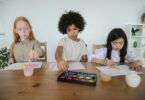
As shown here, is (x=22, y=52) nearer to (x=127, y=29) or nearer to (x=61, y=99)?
(x=61, y=99)

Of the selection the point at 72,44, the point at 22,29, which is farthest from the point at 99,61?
the point at 22,29

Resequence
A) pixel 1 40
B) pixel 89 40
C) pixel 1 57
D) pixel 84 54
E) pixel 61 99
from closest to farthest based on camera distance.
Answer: pixel 61 99
pixel 84 54
pixel 1 57
pixel 1 40
pixel 89 40

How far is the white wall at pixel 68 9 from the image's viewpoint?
9.30 ft

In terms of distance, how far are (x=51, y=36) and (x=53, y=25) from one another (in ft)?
0.78

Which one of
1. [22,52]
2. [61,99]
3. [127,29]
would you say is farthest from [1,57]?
[127,29]

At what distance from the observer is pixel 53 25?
298cm

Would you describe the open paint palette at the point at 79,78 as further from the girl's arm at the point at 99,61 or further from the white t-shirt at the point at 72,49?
the white t-shirt at the point at 72,49

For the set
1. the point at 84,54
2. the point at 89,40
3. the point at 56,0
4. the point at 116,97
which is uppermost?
the point at 56,0

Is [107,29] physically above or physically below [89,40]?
above

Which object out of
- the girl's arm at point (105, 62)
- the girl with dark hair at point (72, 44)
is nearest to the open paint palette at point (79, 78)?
the girl's arm at point (105, 62)

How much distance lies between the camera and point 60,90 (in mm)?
723

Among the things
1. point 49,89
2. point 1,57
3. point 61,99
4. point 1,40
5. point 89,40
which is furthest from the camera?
point 89,40

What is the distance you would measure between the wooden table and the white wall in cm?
214

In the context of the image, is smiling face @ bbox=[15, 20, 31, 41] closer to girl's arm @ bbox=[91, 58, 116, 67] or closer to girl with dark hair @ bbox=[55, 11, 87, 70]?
girl with dark hair @ bbox=[55, 11, 87, 70]
